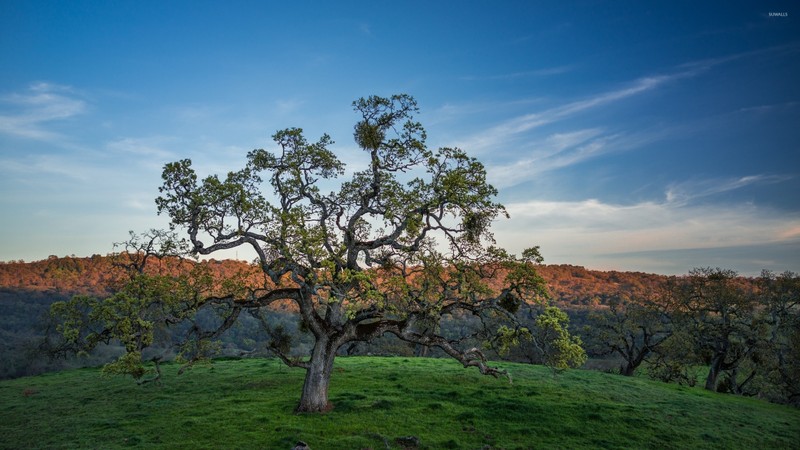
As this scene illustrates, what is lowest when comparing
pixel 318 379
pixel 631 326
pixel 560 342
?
pixel 318 379

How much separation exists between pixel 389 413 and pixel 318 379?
A: 4641 millimetres

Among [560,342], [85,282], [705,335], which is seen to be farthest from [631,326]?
[85,282]

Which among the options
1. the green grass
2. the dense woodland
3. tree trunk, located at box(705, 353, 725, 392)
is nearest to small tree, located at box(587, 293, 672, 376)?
the dense woodland

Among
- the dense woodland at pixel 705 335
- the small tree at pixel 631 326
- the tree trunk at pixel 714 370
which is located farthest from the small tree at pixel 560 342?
the tree trunk at pixel 714 370

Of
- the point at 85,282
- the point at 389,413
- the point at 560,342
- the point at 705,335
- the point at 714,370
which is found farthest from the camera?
the point at 85,282

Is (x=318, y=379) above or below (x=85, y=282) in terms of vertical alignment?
below

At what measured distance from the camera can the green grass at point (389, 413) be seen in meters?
23.2

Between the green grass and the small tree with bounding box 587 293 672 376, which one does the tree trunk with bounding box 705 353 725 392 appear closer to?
the small tree with bounding box 587 293 672 376

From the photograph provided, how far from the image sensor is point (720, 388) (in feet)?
160

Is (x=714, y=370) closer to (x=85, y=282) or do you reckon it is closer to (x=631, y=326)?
(x=631, y=326)

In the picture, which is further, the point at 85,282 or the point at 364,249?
the point at 85,282

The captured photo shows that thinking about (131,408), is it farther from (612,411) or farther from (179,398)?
(612,411)

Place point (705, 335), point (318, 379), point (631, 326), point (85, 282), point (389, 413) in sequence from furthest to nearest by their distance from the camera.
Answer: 1. point (85, 282)
2. point (631, 326)
3. point (705, 335)
4. point (389, 413)
5. point (318, 379)

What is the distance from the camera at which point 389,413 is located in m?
27.0
